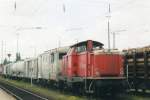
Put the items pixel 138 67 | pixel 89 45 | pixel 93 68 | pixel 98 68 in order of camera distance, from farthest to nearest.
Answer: pixel 138 67 → pixel 89 45 → pixel 93 68 → pixel 98 68

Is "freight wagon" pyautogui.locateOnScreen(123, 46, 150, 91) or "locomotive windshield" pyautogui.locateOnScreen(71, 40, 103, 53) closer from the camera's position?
"freight wagon" pyautogui.locateOnScreen(123, 46, 150, 91)

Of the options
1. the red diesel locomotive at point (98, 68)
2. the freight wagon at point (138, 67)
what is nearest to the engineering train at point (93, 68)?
the red diesel locomotive at point (98, 68)

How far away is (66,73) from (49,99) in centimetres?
413

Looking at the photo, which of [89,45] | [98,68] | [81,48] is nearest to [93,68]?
[98,68]

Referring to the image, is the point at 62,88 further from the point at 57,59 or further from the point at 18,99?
the point at 18,99

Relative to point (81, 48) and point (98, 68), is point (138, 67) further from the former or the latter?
point (81, 48)

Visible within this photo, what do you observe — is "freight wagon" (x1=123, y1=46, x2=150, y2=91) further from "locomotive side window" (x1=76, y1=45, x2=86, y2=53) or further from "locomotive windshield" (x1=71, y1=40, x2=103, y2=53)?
"locomotive side window" (x1=76, y1=45, x2=86, y2=53)

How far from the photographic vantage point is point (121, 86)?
89.7ft

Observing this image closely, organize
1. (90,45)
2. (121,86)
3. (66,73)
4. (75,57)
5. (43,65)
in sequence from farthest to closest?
(43,65), (66,73), (75,57), (90,45), (121,86)

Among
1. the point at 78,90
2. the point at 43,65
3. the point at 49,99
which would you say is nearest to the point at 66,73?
the point at 78,90

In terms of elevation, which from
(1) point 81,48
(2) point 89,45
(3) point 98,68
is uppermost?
(2) point 89,45

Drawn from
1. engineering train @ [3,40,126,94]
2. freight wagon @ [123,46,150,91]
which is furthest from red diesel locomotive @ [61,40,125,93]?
freight wagon @ [123,46,150,91]

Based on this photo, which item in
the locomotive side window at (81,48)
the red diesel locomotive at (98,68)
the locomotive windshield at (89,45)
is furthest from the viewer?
the locomotive side window at (81,48)

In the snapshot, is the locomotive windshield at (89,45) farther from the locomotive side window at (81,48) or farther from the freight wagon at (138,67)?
the freight wagon at (138,67)
